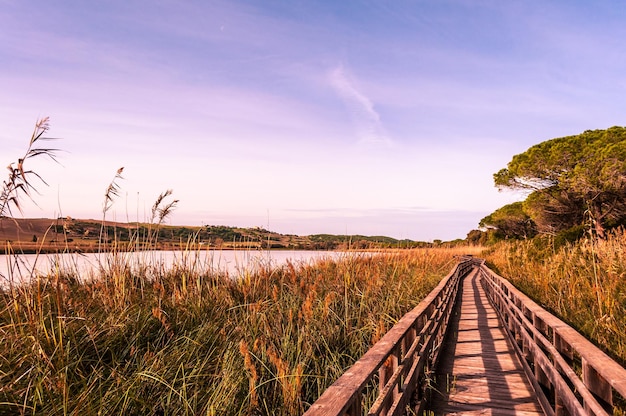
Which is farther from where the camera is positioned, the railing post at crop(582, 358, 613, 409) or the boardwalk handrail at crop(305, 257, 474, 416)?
the railing post at crop(582, 358, 613, 409)

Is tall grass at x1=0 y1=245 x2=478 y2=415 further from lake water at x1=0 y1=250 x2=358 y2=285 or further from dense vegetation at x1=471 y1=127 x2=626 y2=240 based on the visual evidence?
dense vegetation at x1=471 y1=127 x2=626 y2=240

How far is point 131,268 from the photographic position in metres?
6.08

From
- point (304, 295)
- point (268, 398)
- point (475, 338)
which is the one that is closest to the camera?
point (268, 398)

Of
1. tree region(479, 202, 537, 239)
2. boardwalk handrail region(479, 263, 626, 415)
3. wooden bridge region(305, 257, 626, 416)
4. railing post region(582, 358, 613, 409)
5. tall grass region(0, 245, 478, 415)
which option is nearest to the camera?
wooden bridge region(305, 257, 626, 416)

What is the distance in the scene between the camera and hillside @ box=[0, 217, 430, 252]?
168 inches

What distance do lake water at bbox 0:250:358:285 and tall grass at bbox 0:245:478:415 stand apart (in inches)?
4.1

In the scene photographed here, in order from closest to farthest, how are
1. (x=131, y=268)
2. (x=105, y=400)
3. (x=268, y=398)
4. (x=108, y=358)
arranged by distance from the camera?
(x=105, y=400)
(x=268, y=398)
(x=108, y=358)
(x=131, y=268)

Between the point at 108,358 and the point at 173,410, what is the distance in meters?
1.15

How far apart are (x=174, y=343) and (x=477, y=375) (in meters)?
3.60

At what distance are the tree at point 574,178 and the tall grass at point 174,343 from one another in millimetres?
19857

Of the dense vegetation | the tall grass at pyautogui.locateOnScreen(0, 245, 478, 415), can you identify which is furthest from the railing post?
the dense vegetation

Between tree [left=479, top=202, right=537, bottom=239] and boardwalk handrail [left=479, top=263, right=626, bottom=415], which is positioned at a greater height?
tree [left=479, top=202, right=537, bottom=239]

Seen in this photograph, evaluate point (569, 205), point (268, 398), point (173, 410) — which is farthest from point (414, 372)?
point (569, 205)

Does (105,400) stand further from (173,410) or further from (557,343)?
(557,343)
